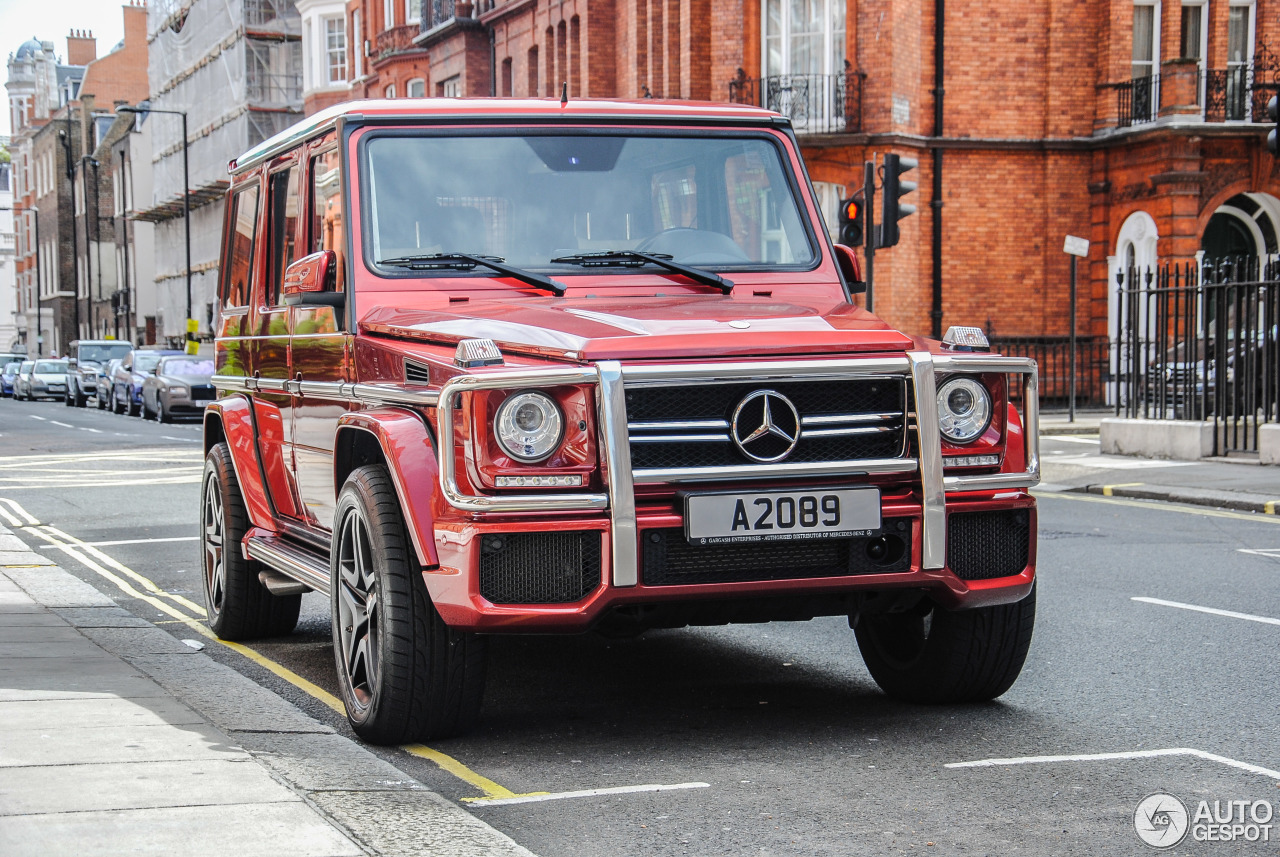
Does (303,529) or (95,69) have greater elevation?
(95,69)

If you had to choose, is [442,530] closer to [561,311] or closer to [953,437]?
[561,311]

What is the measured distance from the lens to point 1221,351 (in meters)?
17.7

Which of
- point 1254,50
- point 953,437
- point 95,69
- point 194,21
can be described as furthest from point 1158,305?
point 95,69

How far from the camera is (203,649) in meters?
7.61

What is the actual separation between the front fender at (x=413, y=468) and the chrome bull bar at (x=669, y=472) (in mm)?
129

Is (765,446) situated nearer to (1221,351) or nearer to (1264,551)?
(1264,551)

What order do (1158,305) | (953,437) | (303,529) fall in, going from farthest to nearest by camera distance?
(1158,305), (303,529), (953,437)

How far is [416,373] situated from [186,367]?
3306 cm

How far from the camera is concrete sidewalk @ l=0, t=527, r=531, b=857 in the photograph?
409cm

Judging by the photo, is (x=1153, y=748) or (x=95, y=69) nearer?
(x=1153, y=748)

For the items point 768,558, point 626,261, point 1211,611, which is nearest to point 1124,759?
point 768,558

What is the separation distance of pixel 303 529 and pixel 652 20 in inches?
1189

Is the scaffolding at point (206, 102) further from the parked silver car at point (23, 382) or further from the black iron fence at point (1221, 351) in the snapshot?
the black iron fence at point (1221, 351)

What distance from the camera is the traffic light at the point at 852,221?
17.5m
